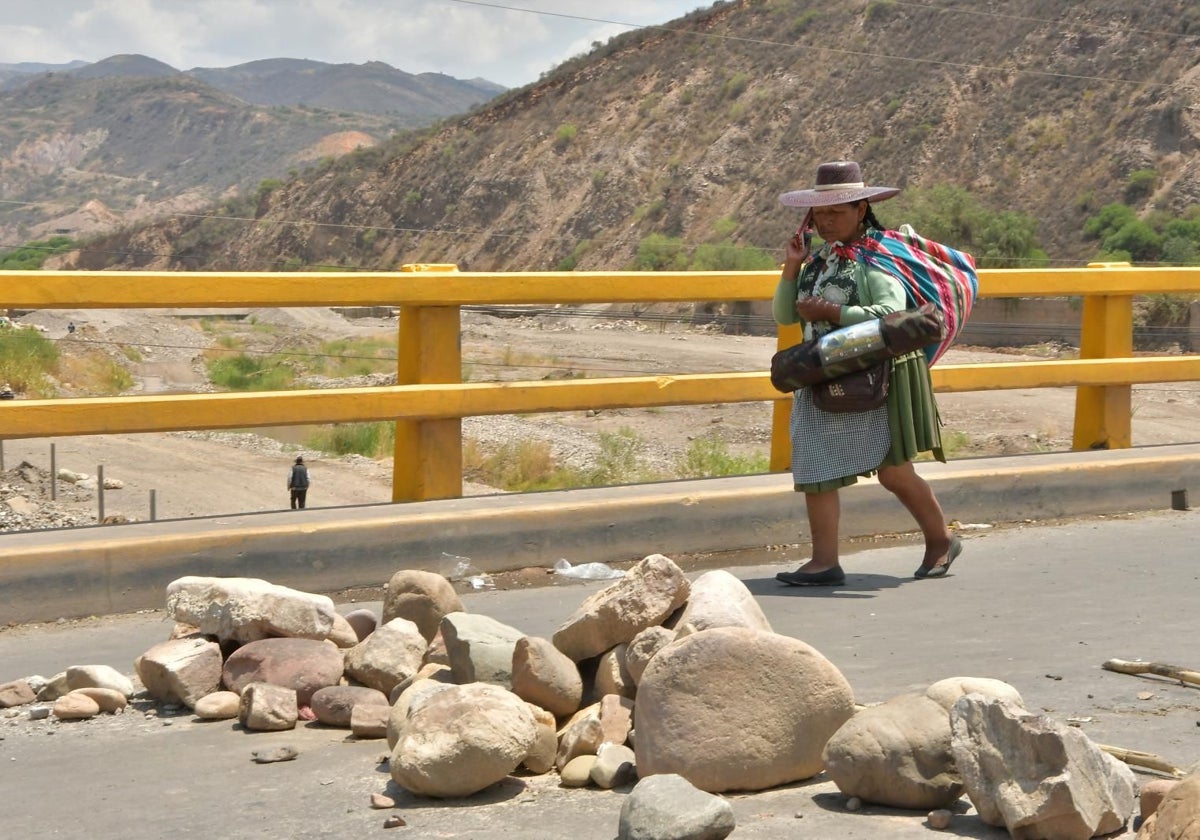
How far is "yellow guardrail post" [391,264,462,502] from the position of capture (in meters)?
7.02

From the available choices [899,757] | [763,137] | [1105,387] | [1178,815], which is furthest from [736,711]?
[763,137]

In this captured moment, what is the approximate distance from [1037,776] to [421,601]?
2.42 metres

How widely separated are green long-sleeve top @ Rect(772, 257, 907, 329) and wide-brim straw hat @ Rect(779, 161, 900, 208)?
0.85 feet

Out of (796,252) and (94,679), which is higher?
(796,252)

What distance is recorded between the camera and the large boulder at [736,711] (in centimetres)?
393

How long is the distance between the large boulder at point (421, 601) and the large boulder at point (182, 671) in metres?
0.63

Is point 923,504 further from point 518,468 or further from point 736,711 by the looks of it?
point 518,468

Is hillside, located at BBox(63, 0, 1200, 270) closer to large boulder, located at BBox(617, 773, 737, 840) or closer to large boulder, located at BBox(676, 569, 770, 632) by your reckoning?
large boulder, located at BBox(676, 569, 770, 632)

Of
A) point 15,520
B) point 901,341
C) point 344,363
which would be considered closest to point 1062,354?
point 344,363

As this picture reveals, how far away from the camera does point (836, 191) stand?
251 inches

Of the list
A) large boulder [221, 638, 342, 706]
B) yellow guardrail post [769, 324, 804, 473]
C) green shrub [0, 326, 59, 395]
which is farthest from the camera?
green shrub [0, 326, 59, 395]

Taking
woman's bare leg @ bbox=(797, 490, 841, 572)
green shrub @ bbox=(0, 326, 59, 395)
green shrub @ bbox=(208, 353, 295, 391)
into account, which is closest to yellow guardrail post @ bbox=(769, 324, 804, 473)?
woman's bare leg @ bbox=(797, 490, 841, 572)

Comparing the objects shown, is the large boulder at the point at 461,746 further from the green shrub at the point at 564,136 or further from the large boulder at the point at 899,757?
the green shrub at the point at 564,136

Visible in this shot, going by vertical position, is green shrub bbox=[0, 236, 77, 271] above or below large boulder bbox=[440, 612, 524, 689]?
above
